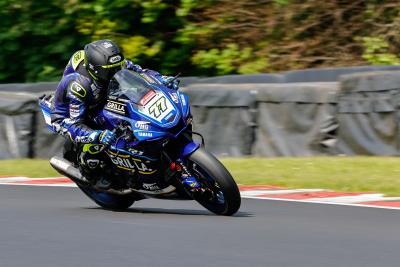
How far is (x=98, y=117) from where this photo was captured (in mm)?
8305

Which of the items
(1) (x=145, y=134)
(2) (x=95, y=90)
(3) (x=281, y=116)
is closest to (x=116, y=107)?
(2) (x=95, y=90)

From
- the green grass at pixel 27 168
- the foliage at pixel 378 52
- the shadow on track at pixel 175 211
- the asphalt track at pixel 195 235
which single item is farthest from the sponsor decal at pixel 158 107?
the foliage at pixel 378 52

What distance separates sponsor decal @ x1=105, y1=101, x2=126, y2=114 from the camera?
26.0ft

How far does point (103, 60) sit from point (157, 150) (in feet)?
3.00

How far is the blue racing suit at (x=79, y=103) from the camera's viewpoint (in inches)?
321

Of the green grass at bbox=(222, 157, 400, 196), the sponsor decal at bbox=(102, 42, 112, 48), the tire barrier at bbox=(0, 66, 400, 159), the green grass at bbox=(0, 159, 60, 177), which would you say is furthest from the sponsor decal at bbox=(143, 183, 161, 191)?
the tire barrier at bbox=(0, 66, 400, 159)

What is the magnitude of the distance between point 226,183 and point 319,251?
141 cm

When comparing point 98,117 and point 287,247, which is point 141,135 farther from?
point 287,247

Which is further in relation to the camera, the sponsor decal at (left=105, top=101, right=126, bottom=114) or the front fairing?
the sponsor decal at (left=105, top=101, right=126, bottom=114)

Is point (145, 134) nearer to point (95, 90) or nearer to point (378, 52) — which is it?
point (95, 90)

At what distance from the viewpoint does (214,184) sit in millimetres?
7613

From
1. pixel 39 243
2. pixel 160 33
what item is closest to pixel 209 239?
pixel 39 243

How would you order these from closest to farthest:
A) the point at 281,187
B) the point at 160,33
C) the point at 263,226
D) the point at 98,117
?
the point at 263,226 → the point at 98,117 → the point at 281,187 → the point at 160,33

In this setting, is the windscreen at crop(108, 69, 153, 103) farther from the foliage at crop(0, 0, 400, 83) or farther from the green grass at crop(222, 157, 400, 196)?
the foliage at crop(0, 0, 400, 83)
